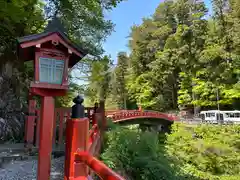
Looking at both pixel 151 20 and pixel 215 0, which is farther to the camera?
pixel 151 20

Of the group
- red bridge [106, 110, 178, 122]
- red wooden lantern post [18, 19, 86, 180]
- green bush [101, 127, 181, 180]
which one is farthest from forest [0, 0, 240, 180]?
red bridge [106, 110, 178, 122]

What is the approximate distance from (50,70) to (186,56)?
90.5ft

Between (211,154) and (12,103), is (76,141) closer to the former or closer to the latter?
(12,103)

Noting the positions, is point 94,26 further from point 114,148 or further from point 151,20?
point 151,20

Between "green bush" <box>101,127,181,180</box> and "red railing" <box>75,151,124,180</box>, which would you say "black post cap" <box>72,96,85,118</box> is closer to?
"red railing" <box>75,151,124,180</box>

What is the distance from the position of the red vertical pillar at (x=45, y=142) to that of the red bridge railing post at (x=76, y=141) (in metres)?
0.66

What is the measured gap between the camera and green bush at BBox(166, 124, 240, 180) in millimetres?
12594

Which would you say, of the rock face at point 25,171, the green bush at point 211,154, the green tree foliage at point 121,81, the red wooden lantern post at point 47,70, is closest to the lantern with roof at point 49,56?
the red wooden lantern post at point 47,70

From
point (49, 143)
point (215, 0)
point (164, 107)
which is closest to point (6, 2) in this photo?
point (49, 143)

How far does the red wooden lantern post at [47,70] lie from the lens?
255cm

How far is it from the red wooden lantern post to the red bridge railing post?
73 cm

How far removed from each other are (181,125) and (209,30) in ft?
41.6

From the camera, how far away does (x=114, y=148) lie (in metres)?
5.98

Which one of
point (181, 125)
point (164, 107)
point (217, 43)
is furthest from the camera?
point (164, 107)
